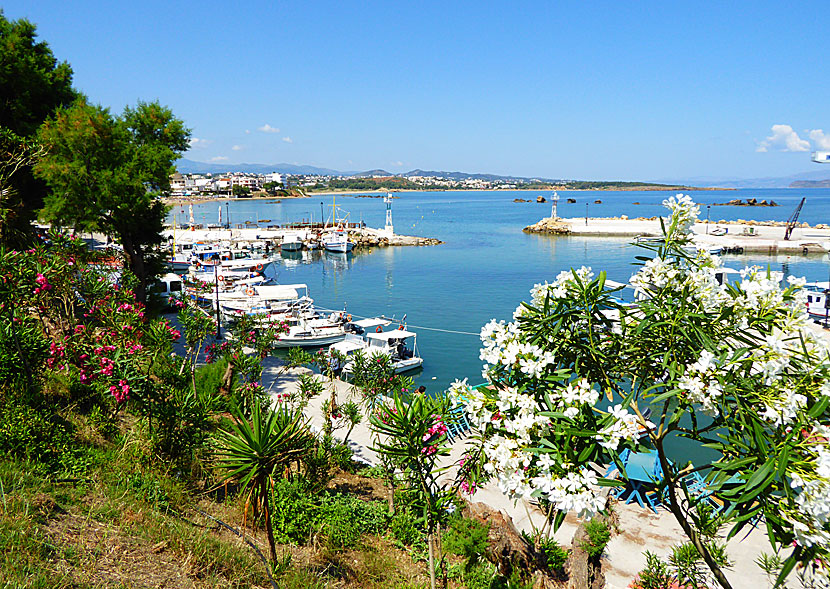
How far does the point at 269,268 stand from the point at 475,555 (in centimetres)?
4629

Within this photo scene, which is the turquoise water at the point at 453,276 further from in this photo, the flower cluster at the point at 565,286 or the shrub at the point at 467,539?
the flower cluster at the point at 565,286

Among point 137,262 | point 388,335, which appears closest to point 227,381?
point 137,262

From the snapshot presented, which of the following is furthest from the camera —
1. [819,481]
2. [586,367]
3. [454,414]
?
[454,414]

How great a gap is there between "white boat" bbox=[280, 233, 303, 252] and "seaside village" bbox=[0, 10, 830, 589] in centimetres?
4169

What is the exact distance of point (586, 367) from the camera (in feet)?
11.5

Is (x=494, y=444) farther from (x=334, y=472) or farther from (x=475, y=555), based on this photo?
(x=334, y=472)

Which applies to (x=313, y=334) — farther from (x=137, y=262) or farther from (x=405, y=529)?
(x=405, y=529)

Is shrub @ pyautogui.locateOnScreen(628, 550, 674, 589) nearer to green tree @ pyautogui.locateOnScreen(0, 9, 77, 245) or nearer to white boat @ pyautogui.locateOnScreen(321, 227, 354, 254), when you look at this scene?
green tree @ pyautogui.locateOnScreen(0, 9, 77, 245)

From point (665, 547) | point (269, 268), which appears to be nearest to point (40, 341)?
point (665, 547)

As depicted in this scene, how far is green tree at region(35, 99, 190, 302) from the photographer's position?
15.1m

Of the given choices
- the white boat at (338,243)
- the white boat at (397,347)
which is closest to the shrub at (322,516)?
the white boat at (397,347)

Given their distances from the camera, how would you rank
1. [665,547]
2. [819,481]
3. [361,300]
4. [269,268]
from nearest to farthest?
[819,481] < [665,547] < [361,300] < [269,268]

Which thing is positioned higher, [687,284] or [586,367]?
[687,284]

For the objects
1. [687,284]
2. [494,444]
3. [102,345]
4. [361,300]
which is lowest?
[361,300]
